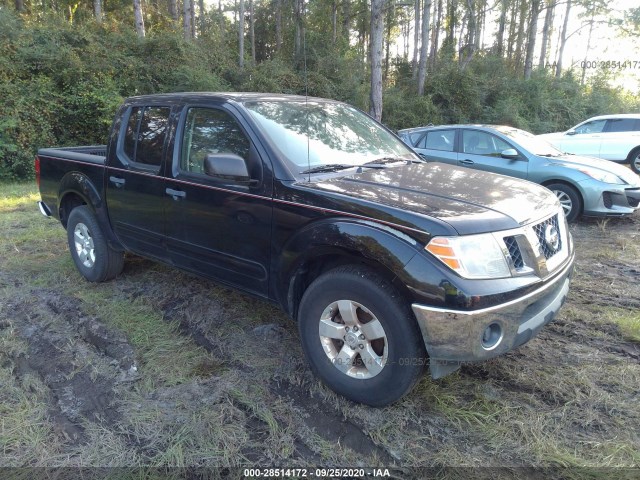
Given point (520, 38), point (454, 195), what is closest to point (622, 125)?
point (454, 195)

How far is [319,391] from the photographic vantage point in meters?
3.05

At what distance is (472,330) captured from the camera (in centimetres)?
246

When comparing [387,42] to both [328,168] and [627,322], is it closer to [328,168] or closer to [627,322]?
[627,322]

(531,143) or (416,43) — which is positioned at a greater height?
(416,43)

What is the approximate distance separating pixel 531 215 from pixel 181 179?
8.08ft

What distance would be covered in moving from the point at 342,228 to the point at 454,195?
75 cm

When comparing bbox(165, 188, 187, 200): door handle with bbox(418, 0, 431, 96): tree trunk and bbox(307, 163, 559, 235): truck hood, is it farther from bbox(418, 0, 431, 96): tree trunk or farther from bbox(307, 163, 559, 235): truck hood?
bbox(418, 0, 431, 96): tree trunk

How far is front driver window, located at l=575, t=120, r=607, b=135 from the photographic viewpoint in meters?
12.6

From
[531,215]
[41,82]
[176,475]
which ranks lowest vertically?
[176,475]

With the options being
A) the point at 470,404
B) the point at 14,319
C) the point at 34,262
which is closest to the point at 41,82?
the point at 34,262

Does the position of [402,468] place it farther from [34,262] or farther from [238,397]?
[34,262]

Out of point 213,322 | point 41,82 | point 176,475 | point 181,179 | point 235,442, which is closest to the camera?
point 176,475

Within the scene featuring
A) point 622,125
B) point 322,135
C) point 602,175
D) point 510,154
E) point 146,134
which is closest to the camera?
point 322,135

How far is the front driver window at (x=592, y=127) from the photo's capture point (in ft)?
41.4
